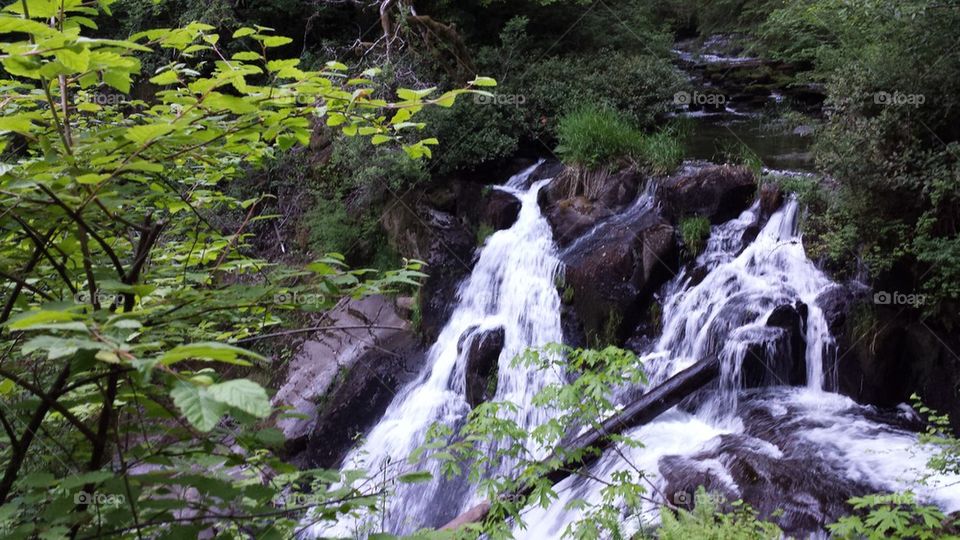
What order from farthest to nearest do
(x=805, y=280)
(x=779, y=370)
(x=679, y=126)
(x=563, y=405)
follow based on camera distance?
(x=679, y=126) → (x=805, y=280) → (x=779, y=370) → (x=563, y=405)

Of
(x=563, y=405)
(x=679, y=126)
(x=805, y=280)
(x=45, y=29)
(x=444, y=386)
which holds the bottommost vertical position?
(x=444, y=386)

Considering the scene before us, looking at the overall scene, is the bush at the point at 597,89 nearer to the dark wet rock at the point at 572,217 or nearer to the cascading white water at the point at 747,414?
the dark wet rock at the point at 572,217

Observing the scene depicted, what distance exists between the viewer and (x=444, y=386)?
7.68 m

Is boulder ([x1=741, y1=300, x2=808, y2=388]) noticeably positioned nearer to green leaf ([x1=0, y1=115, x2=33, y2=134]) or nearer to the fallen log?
the fallen log

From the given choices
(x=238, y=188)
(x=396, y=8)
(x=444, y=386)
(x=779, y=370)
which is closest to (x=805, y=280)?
(x=779, y=370)

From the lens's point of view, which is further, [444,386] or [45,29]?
[444,386]

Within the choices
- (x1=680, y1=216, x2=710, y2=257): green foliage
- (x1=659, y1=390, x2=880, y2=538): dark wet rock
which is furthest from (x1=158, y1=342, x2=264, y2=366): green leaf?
(x1=680, y1=216, x2=710, y2=257): green foliage

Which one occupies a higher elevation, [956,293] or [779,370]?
[956,293]

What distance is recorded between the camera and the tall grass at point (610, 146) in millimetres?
8461

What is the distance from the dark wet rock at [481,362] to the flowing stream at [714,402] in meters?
0.08

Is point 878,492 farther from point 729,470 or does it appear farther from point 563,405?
point 563,405

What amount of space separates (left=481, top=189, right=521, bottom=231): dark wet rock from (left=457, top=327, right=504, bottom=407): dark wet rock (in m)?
2.00

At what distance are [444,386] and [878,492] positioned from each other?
4604 millimetres

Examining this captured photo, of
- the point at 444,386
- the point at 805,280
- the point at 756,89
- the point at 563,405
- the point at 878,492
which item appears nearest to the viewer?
the point at 563,405
